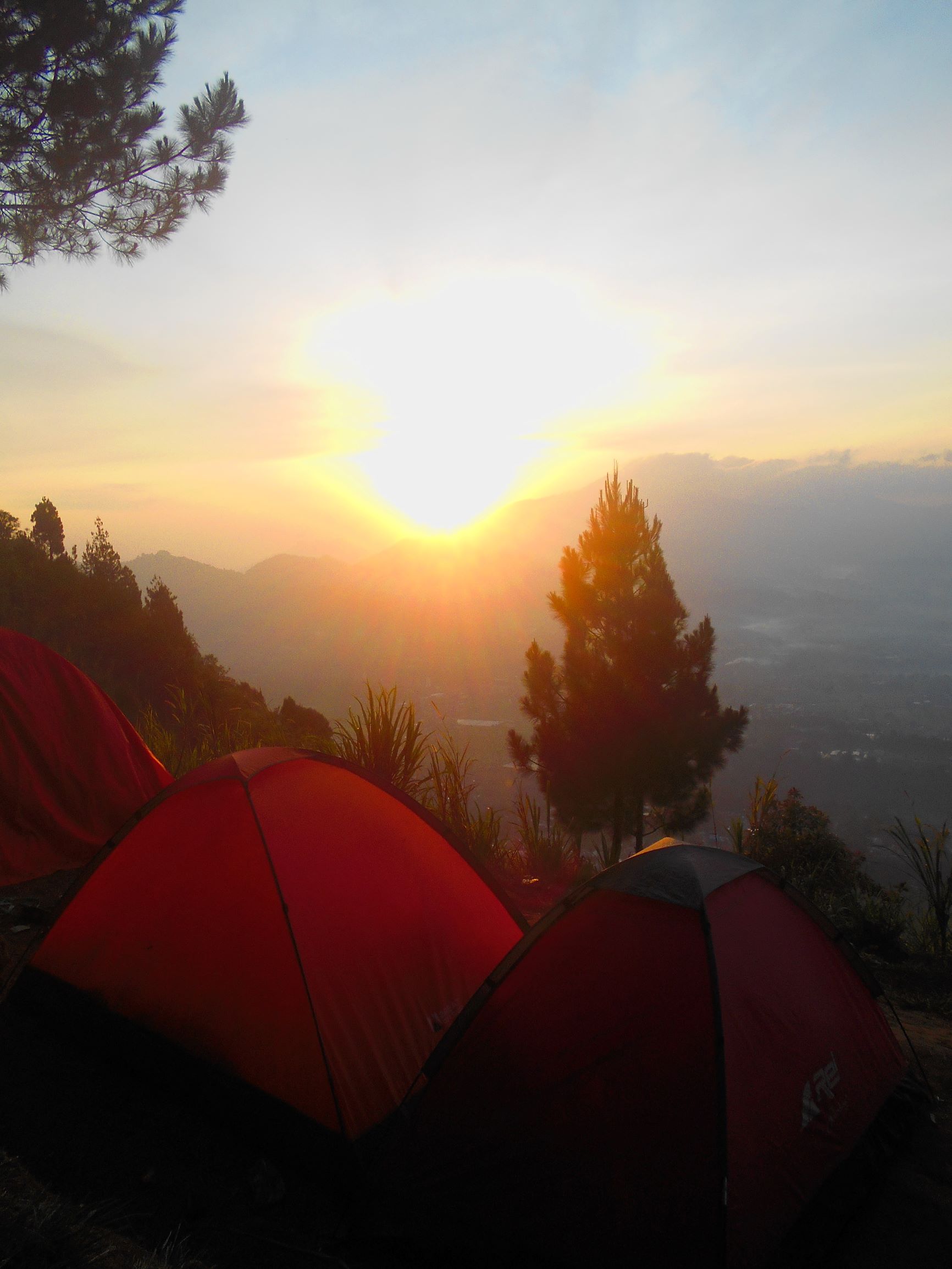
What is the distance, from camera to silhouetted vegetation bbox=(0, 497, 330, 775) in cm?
1302

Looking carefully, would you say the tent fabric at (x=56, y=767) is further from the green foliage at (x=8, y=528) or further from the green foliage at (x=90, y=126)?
the green foliage at (x=8, y=528)

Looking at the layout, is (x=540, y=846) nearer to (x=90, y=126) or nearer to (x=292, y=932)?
(x=292, y=932)

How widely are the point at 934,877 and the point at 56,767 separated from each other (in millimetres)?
6944

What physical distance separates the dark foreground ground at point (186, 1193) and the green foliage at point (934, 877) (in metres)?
2.58

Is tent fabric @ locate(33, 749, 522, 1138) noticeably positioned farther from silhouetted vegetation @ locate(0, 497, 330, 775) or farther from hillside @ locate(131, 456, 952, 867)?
hillside @ locate(131, 456, 952, 867)

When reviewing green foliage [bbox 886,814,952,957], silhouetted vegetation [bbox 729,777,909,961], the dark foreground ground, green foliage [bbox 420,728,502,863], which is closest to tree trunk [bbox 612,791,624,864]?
silhouetted vegetation [bbox 729,777,909,961]

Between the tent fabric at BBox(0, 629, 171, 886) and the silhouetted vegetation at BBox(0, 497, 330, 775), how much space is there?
543 cm

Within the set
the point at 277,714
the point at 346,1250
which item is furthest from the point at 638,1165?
the point at 277,714

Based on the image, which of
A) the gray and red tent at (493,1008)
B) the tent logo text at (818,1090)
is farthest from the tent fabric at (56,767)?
the tent logo text at (818,1090)

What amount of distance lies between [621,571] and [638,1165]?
1358 centimetres

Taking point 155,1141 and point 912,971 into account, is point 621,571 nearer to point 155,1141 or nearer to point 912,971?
point 912,971

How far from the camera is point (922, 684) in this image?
123 m

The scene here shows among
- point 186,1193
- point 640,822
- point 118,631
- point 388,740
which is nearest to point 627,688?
point 640,822

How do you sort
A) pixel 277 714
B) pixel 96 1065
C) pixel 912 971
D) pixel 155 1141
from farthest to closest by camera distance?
pixel 277 714, pixel 912 971, pixel 96 1065, pixel 155 1141
